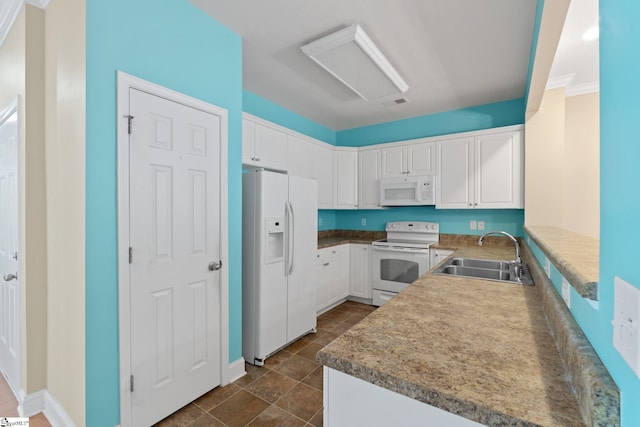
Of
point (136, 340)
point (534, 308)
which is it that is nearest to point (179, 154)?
point (136, 340)

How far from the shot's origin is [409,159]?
393 cm

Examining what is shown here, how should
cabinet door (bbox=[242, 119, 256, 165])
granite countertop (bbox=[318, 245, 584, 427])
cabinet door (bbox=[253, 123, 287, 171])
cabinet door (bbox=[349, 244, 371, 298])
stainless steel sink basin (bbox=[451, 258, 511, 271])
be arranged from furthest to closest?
cabinet door (bbox=[349, 244, 371, 298]) < cabinet door (bbox=[253, 123, 287, 171]) < cabinet door (bbox=[242, 119, 256, 165]) < stainless steel sink basin (bbox=[451, 258, 511, 271]) < granite countertop (bbox=[318, 245, 584, 427])

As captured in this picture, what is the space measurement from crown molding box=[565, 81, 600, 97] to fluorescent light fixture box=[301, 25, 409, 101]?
1819mm

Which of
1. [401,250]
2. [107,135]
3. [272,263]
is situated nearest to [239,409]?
[272,263]

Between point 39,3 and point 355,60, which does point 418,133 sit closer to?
point 355,60

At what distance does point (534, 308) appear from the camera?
1.30m

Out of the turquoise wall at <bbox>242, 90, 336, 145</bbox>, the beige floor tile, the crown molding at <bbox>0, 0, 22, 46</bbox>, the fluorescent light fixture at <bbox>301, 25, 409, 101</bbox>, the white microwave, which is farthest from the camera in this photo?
the white microwave

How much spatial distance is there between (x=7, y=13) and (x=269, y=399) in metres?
3.31

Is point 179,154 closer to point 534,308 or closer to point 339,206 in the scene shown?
point 534,308

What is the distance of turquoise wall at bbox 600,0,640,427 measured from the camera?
1.49 feet

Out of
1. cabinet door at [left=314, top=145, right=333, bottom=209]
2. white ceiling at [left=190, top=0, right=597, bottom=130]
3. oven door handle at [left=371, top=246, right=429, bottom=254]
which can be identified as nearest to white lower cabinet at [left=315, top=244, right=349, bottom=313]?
oven door handle at [left=371, top=246, right=429, bottom=254]

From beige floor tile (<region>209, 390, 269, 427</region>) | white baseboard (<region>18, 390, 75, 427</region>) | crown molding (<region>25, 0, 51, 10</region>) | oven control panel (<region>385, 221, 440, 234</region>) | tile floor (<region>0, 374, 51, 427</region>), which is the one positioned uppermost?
crown molding (<region>25, 0, 51, 10</region>)

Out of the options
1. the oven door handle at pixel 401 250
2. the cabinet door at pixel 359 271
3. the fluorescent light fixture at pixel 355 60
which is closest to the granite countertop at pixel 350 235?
the cabinet door at pixel 359 271

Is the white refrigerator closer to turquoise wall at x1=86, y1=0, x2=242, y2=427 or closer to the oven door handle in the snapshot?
turquoise wall at x1=86, y1=0, x2=242, y2=427
